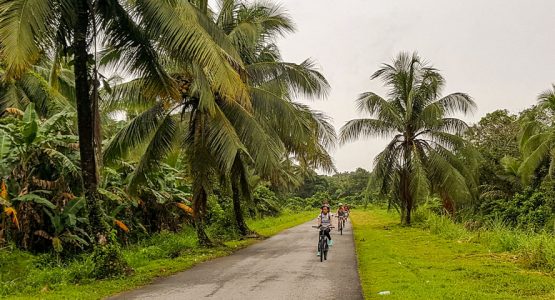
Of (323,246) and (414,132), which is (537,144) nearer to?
(414,132)

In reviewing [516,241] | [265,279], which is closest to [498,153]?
[516,241]

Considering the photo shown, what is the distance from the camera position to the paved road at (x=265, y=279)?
8094 mm

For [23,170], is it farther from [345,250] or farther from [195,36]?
[345,250]

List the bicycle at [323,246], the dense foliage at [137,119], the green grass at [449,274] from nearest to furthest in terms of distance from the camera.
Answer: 1. the green grass at [449,274]
2. the dense foliage at [137,119]
3. the bicycle at [323,246]

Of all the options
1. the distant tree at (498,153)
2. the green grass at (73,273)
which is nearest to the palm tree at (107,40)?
the green grass at (73,273)

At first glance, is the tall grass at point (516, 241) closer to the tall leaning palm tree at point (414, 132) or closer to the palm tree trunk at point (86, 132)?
the tall leaning palm tree at point (414, 132)

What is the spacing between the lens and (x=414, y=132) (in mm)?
23234

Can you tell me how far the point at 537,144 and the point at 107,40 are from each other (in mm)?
22616

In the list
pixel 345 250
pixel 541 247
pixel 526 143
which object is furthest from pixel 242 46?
pixel 526 143

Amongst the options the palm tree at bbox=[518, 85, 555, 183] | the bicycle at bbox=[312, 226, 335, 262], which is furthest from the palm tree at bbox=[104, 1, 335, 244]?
the palm tree at bbox=[518, 85, 555, 183]

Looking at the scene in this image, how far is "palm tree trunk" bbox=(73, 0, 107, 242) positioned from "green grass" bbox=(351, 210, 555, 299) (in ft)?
17.8

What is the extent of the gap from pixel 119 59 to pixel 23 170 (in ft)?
11.4

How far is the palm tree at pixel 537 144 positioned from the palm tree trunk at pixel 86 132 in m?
20.0

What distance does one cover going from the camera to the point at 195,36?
9.00 metres
